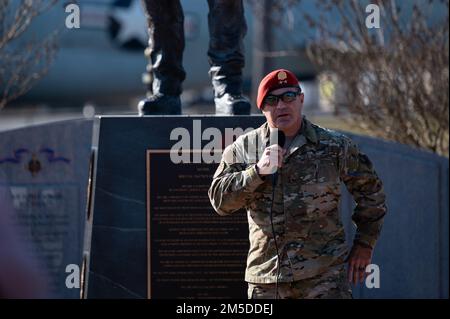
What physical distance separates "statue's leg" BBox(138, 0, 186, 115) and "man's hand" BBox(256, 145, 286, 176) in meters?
2.29

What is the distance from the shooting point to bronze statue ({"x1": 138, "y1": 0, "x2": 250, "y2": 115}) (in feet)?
19.5

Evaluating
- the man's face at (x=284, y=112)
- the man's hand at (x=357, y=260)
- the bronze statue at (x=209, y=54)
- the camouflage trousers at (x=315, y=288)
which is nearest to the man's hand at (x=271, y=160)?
the man's face at (x=284, y=112)

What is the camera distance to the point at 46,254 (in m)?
7.58

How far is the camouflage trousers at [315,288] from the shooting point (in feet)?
13.5

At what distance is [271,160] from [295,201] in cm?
38

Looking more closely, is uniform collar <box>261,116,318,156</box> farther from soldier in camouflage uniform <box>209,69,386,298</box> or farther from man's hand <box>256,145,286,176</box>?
man's hand <box>256,145,286,176</box>

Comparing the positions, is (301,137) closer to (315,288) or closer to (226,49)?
(315,288)

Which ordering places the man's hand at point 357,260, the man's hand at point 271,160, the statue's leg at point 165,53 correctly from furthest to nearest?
the statue's leg at point 165,53
the man's hand at point 357,260
the man's hand at point 271,160

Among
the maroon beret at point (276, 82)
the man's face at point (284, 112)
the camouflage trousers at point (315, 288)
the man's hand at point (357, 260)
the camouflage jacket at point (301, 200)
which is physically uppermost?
the maroon beret at point (276, 82)

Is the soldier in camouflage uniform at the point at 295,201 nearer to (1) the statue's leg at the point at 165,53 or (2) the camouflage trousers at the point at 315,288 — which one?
(2) the camouflage trousers at the point at 315,288
